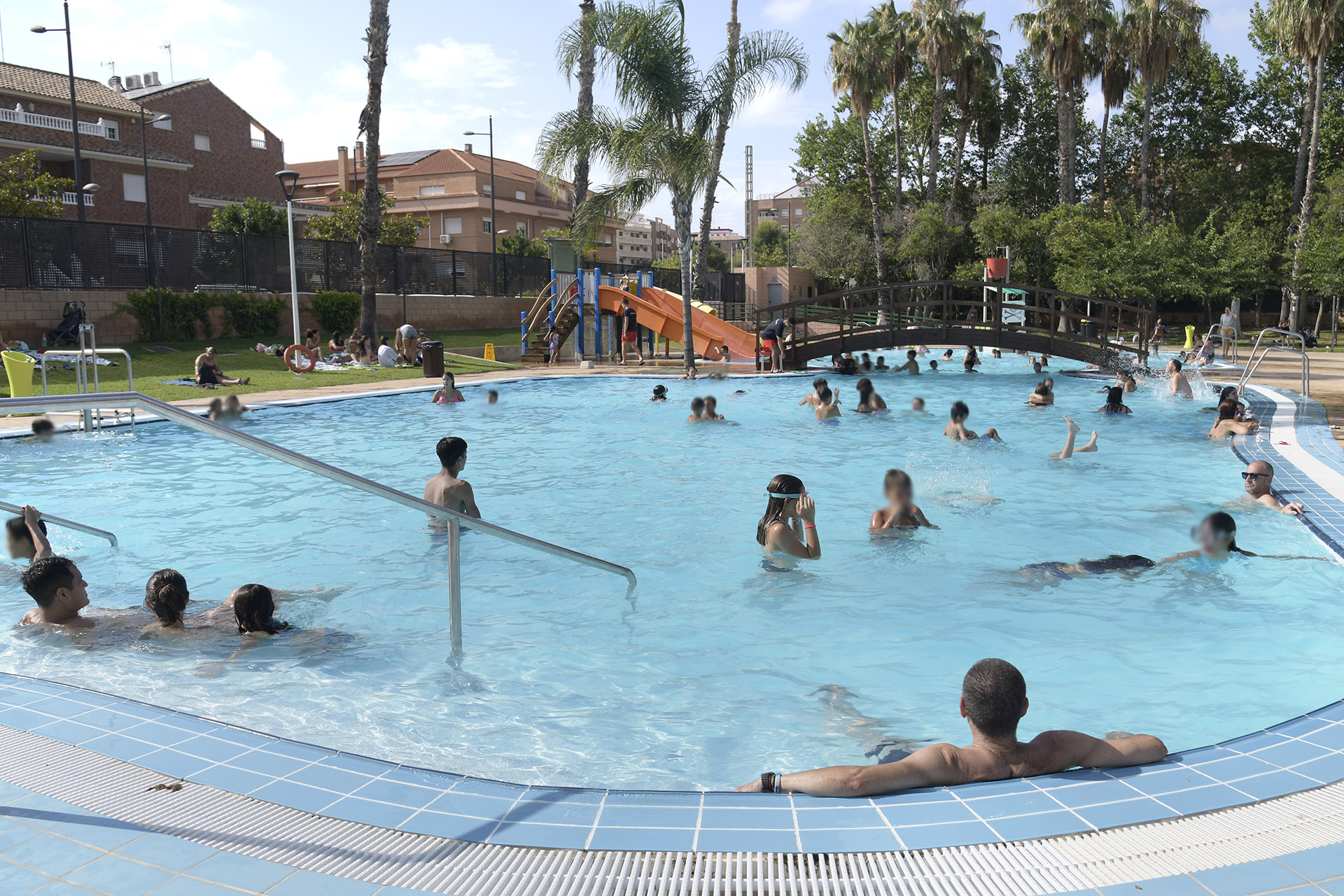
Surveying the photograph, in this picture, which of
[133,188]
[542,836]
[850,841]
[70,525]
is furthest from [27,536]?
[133,188]

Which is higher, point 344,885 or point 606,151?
point 606,151

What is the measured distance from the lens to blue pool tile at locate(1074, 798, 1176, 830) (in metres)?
2.91

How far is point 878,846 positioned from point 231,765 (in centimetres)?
231

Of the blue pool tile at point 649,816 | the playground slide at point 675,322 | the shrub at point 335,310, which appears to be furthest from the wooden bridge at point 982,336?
the blue pool tile at point 649,816

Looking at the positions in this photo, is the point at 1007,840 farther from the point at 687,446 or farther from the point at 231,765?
the point at 687,446

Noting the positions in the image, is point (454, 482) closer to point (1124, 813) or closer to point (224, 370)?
point (1124, 813)

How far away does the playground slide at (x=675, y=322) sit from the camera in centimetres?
2525

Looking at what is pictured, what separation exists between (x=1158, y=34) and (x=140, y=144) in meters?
46.0

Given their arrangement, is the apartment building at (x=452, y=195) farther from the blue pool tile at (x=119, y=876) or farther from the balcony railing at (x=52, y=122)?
the blue pool tile at (x=119, y=876)

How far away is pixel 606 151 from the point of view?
22047 mm

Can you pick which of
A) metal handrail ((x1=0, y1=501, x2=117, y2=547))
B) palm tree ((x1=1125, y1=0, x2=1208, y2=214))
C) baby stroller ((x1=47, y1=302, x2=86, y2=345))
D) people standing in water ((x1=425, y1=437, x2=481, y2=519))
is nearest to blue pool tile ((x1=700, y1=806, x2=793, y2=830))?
people standing in water ((x1=425, y1=437, x2=481, y2=519))

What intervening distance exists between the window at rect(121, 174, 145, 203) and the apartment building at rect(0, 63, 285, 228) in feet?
0.11

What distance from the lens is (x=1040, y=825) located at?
291 cm

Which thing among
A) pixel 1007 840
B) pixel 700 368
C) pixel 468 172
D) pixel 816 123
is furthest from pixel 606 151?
pixel 468 172
